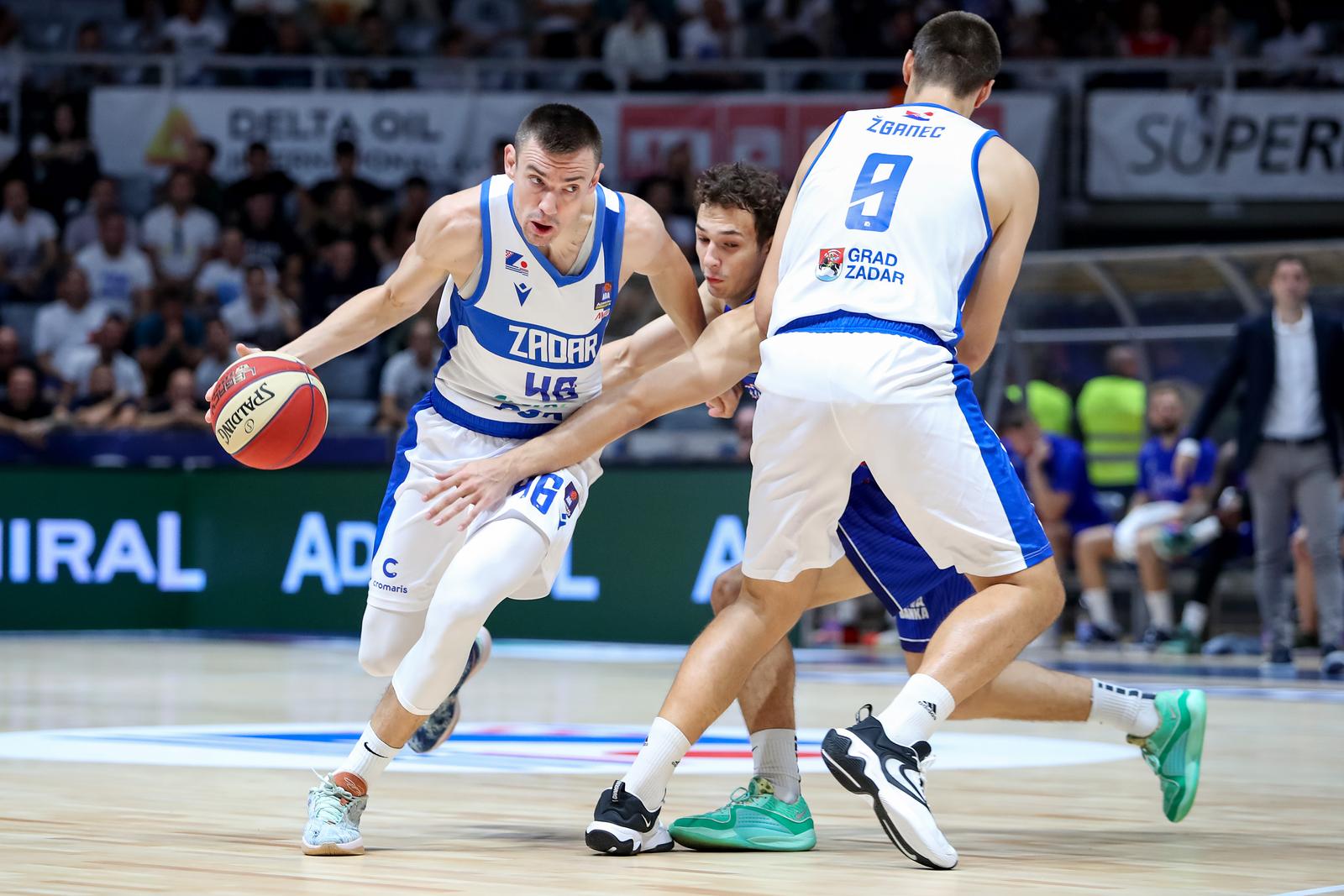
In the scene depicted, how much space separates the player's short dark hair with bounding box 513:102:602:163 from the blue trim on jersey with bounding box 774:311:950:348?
721mm

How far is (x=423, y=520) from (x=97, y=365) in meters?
9.78

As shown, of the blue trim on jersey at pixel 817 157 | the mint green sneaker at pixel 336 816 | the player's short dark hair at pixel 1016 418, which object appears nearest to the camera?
the mint green sneaker at pixel 336 816

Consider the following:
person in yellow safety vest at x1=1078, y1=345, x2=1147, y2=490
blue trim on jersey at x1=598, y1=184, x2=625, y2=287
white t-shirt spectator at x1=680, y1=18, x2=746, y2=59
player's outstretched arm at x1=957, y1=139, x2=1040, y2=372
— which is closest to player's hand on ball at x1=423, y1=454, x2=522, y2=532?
blue trim on jersey at x1=598, y1=184, x2=625, y2=287

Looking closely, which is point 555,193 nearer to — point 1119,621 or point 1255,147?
point 1119,621

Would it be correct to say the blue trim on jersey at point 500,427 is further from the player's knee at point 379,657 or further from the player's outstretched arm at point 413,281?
the player's knee at point 379,657

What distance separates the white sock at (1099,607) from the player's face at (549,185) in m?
9.04

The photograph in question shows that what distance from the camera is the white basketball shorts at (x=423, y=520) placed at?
5227mm

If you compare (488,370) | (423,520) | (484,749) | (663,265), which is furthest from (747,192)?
(484,749)

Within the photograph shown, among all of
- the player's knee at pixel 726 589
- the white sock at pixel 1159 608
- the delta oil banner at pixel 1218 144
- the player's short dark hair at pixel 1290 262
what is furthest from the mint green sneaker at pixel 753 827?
the delta oil banner at pixel 1218 144

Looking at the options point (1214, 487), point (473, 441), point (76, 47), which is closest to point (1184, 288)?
point (1214, 487)

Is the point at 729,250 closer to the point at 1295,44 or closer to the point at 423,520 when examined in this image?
the point at 423,520

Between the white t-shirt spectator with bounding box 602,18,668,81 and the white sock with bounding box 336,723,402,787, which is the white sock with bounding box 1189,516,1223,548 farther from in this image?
the white sock with bounding box 336,723,402,787

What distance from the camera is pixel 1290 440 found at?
11.1 meters

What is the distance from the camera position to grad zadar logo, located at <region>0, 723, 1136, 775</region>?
6.54 meters
